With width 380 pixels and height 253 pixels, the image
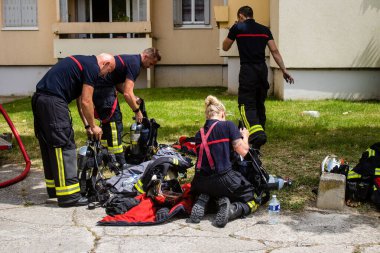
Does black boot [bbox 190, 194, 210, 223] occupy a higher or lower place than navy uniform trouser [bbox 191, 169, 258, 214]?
lower

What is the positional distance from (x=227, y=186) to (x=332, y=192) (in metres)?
1.11

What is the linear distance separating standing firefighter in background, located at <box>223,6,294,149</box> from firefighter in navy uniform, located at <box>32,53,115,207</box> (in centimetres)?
229

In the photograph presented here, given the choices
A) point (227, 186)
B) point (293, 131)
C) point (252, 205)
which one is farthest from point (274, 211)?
point (293, 131)

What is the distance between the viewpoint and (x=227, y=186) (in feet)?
19.5

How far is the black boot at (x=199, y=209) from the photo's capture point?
587 centimetres

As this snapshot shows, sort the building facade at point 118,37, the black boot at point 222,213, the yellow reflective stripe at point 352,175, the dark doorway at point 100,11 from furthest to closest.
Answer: the dark doorway at point 100,11
the building facade at point 118,37
the yellow reflective stripe at point 352,175
the black boot at point 222,213

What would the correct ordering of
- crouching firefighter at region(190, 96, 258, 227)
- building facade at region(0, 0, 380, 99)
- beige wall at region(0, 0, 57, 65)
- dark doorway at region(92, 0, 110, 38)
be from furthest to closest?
1. dark doorway at region(92, 0, 110, 38)
2. beige wall at region(0, 0, 57, 65)
3. building facade at region(0, 0, 380, 99)
4. crouching firefighter at region(190, 96, 258, 227)

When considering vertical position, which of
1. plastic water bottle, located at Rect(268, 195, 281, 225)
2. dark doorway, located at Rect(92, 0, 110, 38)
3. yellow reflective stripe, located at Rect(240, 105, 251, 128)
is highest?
dark doorway, located at Rect(92, 0, 110, 38)

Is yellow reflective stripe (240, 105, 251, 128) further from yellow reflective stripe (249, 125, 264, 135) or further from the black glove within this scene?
the black glove

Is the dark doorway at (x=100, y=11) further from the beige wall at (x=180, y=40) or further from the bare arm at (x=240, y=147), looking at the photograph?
the bare arm at (x=240, y=147)

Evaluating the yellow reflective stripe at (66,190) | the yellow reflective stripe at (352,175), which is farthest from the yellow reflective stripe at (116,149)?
the yellow reflective stripe at (352,175)

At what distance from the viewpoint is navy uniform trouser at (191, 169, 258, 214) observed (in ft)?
19.6

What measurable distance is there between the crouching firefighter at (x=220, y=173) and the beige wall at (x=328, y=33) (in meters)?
9.11

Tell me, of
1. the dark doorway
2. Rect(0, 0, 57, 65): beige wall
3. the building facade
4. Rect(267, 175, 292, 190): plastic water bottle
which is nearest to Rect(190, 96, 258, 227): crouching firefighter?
Rect(267, 175, 292, 190): plastic water bottle
